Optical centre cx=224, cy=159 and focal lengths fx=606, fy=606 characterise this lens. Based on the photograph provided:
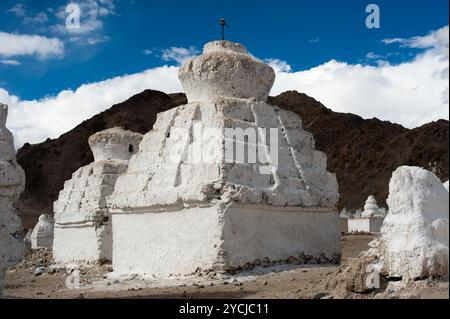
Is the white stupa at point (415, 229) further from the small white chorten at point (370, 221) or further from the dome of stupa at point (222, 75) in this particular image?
the small white chorten at point (370, 221)

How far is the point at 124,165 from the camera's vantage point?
1712cm

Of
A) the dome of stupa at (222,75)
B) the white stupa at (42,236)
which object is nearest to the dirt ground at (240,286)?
the dome of stupa at (222,75)

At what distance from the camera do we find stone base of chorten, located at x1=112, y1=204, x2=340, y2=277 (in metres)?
9.57

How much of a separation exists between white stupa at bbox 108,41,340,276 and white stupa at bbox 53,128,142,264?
479 centimetres

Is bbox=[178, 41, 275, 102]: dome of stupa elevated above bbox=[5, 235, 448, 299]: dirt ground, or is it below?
above

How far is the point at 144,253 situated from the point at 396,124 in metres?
60.9

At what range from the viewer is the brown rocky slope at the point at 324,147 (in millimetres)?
60438

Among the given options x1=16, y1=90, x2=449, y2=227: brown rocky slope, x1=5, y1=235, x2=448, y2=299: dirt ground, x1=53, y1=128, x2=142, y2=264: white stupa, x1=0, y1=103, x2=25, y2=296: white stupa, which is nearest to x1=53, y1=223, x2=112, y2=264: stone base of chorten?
x1=53, y1=128, x2=142, y2=264: white stupa

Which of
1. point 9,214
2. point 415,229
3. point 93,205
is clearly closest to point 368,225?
point 93,205

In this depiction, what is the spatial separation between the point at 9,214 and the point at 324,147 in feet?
196

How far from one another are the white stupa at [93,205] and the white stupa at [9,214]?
308 inches

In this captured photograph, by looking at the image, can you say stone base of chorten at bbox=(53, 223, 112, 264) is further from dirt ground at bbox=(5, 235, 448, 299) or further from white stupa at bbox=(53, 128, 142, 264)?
dirt ground at bbox=(5, 235, 448, 299)

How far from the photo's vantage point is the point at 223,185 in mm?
9570
